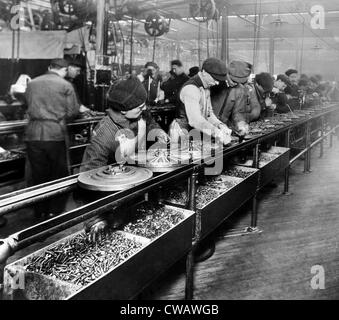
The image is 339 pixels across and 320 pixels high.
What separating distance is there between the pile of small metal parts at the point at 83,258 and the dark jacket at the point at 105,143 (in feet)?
1.45

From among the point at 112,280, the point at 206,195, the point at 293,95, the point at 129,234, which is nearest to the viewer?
the point at 112,280

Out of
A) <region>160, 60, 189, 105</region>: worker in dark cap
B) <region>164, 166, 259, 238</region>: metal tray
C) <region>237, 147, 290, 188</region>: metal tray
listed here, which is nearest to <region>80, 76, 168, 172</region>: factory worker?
<region>164, 166, 259, 238</region>: metal tray

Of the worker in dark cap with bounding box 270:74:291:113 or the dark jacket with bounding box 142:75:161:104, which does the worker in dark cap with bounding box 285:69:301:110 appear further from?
the dark jacket with bounding box 142:75:161:104

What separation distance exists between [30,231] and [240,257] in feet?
7.35

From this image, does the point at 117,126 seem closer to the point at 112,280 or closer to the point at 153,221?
the point at 153,221

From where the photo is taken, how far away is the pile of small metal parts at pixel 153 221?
2047 millimetres

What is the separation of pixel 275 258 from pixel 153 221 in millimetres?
1426

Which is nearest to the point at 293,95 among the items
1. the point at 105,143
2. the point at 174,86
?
the point at 174,86

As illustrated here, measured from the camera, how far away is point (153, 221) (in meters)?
Result: 2.18

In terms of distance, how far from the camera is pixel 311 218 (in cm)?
405

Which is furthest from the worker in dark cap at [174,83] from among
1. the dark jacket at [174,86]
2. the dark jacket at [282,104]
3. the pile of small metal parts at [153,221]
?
the pile of small metal parts at [153,221]

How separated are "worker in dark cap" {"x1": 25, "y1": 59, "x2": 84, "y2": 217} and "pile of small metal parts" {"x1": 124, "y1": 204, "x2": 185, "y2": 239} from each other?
1.64m

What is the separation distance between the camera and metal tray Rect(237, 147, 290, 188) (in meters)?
3.52

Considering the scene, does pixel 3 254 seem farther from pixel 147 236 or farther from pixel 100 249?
pixel 147 236
